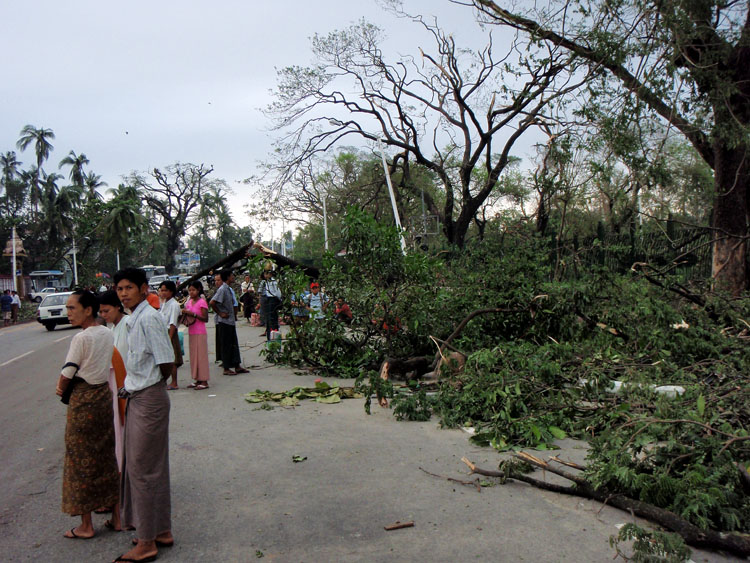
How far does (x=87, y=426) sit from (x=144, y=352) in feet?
2.45

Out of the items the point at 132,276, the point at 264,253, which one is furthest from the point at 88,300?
the point at 264,253

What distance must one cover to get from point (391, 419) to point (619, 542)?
3624 millimetres

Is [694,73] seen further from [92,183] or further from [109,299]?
[92,183]

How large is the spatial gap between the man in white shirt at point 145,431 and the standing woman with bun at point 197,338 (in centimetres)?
542

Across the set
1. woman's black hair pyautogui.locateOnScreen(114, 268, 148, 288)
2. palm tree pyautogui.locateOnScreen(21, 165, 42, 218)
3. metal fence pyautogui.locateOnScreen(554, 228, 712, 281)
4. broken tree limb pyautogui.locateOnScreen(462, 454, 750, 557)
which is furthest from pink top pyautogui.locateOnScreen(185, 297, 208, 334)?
palm tree pyautogui.locateOnScreen(21, 165, 42, 218)

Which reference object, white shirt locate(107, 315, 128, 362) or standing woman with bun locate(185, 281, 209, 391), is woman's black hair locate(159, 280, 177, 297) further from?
white shirt locate(107, 315, 128, 362)

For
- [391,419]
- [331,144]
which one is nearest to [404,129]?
[331,144]

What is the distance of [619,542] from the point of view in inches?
150

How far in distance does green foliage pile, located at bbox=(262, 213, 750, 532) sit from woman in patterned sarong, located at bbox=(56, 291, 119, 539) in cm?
344

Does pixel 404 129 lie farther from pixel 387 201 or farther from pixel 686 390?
pixel 686 390

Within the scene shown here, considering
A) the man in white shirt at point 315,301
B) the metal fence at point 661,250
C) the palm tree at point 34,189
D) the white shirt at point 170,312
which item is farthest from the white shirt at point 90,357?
the palm tree at point 34,189

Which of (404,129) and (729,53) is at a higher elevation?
(404,129)

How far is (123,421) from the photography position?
4281 mm

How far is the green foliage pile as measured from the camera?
4316mm
